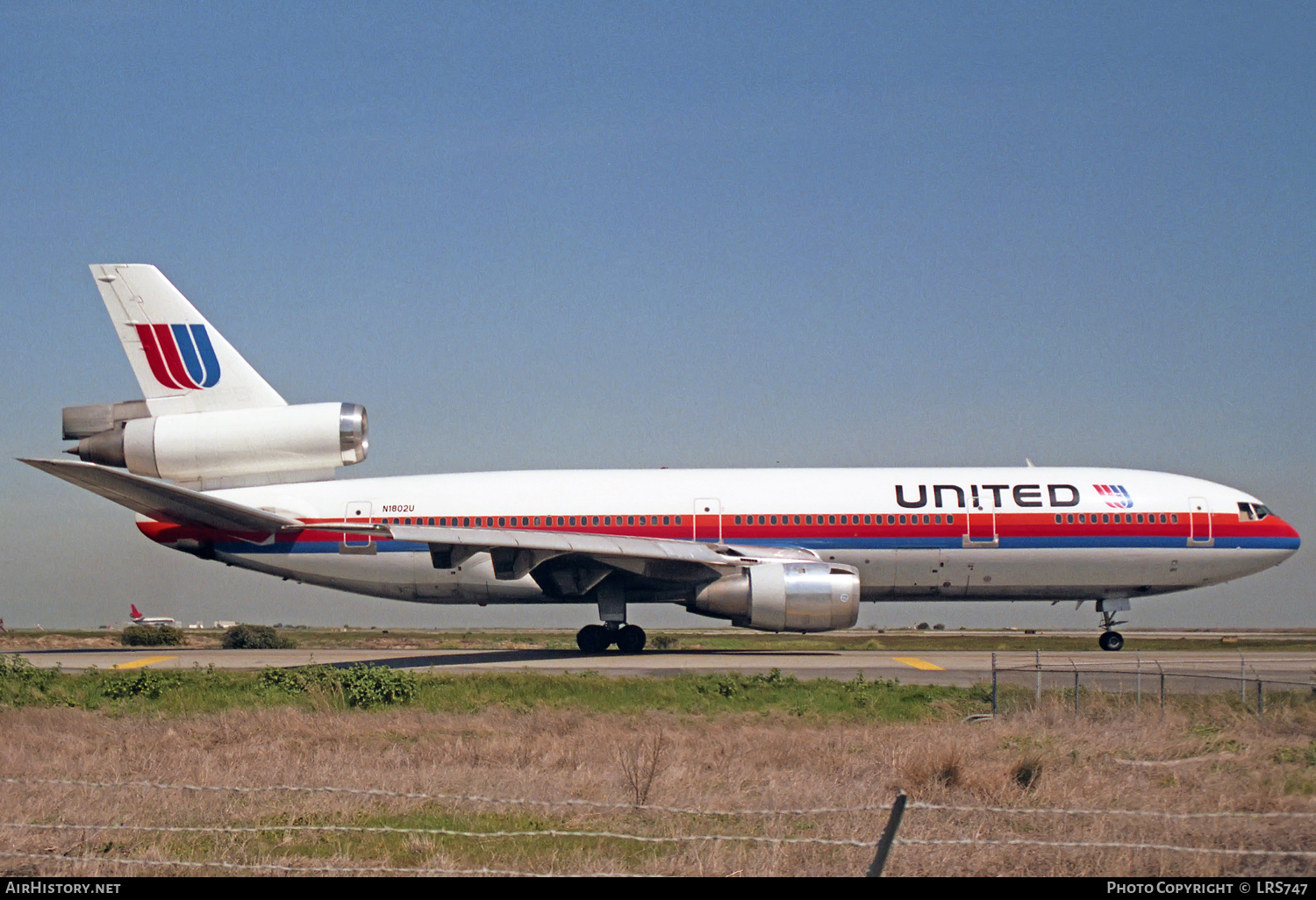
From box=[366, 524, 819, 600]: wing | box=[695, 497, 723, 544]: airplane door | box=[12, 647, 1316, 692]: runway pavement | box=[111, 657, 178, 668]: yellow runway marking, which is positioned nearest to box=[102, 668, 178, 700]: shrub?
box=[12, 647, 1316, 692]: runway pavement

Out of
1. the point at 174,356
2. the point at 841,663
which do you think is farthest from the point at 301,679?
the point at 174,356

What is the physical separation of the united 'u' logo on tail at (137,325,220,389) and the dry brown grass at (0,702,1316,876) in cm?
1239

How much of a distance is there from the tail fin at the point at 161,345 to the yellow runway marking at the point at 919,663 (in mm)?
17794

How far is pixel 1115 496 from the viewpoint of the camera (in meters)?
29.6

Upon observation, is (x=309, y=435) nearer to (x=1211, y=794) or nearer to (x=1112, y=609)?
(x=1112, y=609)

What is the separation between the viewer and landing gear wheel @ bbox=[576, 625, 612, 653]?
1145 inches

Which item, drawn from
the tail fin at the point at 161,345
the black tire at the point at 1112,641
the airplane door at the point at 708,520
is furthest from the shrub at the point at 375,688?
the black tire at the point at 1112,641

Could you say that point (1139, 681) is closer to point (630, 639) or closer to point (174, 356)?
point (630, 639)

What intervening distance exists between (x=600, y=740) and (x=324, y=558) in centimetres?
1564

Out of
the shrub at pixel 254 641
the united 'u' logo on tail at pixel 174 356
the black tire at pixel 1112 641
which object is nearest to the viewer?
the united 'u' logo on tail at pixel 174 356

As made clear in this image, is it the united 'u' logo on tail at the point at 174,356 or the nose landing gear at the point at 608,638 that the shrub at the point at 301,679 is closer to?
the nose landing gear at the point at 608,638

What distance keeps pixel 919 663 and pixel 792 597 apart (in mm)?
3173

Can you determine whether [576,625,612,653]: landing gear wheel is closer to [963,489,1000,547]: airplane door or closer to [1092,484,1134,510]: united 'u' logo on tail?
[963,489,1000,547]: airplane door

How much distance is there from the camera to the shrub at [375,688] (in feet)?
63.7
